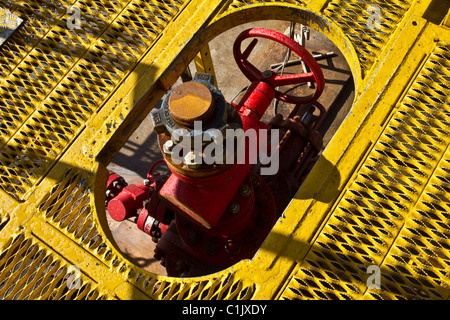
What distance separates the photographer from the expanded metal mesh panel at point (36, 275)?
2043mm

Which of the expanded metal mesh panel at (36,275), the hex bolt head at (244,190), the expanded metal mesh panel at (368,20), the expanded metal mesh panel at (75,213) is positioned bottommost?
the expanded metal mesh panel at (36,275)

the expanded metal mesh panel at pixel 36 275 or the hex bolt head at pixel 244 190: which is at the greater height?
the hex bolt head at pixel 244 190

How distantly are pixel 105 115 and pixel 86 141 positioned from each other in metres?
0.21

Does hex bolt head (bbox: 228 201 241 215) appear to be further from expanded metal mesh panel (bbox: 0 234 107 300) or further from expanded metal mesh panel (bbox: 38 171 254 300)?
expanded metal mesh panel (bbox: 0 234 107 300)

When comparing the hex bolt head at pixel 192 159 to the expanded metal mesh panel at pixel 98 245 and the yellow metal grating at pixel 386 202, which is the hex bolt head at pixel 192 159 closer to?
the expanded metal mesh panel at pixel 98 245

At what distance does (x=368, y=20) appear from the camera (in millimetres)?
2467

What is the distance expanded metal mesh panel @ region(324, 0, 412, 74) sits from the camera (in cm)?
237

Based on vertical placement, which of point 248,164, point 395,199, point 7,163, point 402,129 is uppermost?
point 402,129

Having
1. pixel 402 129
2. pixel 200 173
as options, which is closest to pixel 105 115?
pixel 200 173

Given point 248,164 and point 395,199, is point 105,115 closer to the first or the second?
point 248,164

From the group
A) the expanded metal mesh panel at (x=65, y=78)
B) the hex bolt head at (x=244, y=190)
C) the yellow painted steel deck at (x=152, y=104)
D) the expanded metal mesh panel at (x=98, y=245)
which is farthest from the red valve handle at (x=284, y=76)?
→ the expanded metal mesh panel at (x=98, y=245)

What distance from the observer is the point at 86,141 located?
2426 millimetres

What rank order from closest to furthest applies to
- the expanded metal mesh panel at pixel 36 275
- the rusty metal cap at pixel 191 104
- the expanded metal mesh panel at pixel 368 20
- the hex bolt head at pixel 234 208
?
the rusty metal cap at pixel 191 104
the expanded metal mesh panel at pixel 36 275
the expanded metal mesh panel at pixel 368 20
the hex bolt head at pixel 234 208

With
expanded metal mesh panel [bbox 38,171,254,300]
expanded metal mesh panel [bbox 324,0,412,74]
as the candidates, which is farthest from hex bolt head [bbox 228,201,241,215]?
expanded metal mesh panel [bbox 324,0,412,74]
